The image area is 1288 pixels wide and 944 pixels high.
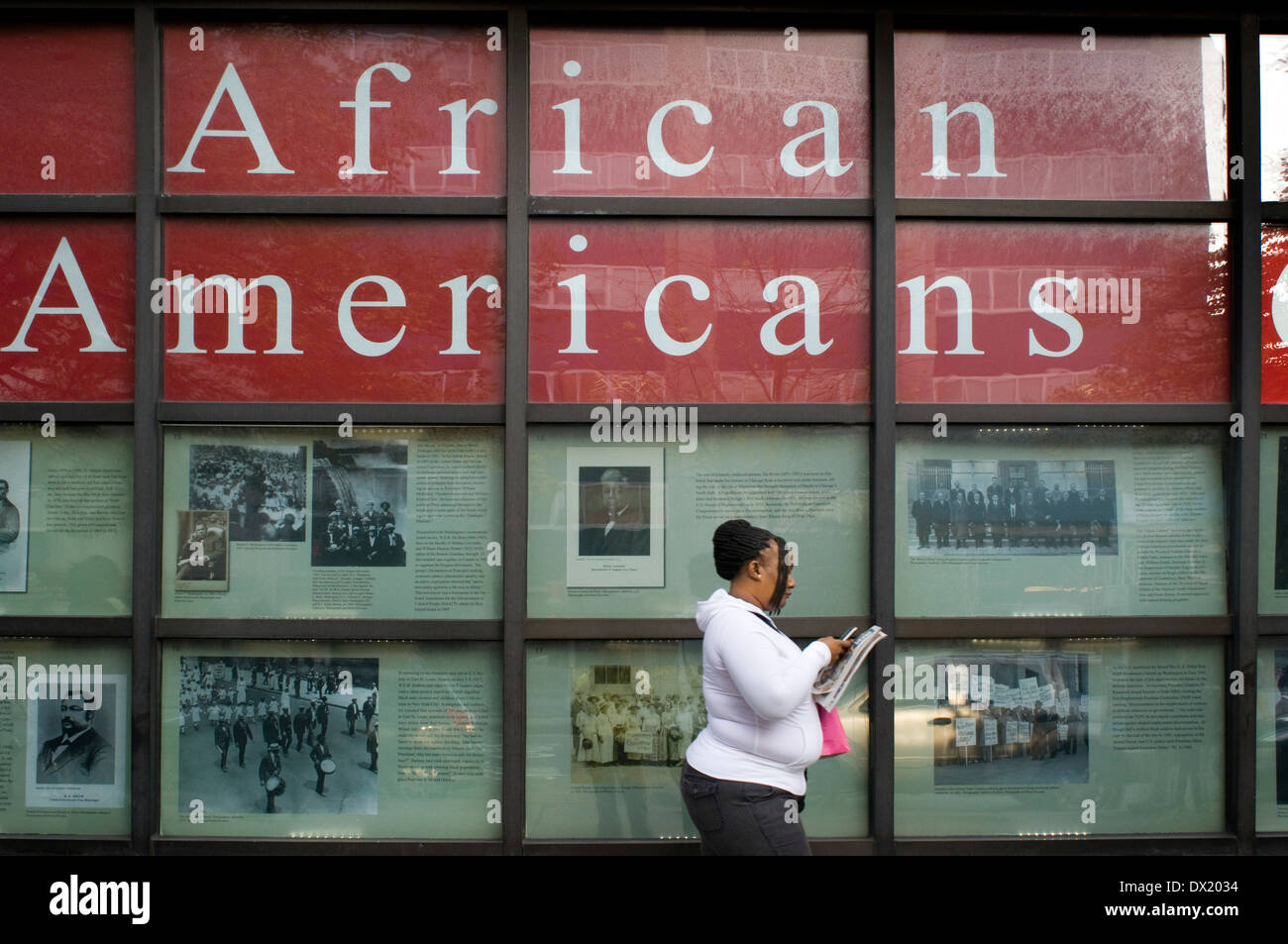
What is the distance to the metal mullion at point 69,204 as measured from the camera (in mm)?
4926

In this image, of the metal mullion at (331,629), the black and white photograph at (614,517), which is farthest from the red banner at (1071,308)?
the metal mullion at (331,629)

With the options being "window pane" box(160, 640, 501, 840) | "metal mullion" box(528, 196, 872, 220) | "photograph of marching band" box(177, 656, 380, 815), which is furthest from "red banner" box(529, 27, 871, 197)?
"photograph of marching band" box(177, 656, 380, 815)

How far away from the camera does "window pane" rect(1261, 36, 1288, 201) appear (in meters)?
5.05

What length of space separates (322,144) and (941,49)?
322 cm

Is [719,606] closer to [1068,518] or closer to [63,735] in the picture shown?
[1068,518]

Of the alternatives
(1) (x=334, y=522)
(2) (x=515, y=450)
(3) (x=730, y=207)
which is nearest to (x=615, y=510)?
(2) (x=515, y=450)

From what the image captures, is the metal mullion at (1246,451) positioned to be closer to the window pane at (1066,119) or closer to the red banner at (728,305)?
the window pane at (1066,119)

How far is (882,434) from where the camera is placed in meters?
4.92

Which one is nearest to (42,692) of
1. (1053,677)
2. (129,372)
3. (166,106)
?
(129,372)

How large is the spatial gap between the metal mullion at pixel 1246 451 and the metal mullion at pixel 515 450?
11.7ft

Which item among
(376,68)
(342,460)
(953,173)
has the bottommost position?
(342,460)

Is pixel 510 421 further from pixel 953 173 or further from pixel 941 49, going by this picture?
pixel 941 49

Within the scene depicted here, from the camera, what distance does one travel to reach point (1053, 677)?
5023 mm

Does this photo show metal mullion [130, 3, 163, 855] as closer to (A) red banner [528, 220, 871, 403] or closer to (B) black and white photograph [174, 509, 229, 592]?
(B) black and white photograph [174, 509, 229, 592]
